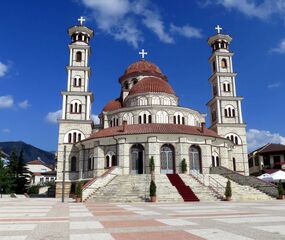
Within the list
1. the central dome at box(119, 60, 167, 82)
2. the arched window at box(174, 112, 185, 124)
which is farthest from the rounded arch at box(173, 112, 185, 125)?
the central dome at box(119, 60, 167, 82)

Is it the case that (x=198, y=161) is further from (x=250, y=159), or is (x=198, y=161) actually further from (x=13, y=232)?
(x=250, y=159)

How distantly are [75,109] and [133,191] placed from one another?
80.1ft

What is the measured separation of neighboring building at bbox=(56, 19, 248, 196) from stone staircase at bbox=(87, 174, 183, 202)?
5845mm

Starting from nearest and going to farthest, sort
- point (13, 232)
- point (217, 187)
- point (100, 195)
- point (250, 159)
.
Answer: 1. point (13, 232)
2. point (100, 195)
3. point (217, 187)
4. point (250, 159)

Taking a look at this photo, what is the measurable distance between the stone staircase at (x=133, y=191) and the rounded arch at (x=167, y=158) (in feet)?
17.1

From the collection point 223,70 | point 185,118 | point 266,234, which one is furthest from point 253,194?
point 223,70

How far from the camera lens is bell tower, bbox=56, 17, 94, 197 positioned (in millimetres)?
46656

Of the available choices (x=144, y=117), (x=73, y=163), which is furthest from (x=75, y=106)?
(x=144, y=117)

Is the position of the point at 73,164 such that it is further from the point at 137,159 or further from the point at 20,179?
the point at 20,179

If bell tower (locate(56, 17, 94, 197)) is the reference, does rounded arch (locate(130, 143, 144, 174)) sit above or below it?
below

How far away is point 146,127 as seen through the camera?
4016 cm

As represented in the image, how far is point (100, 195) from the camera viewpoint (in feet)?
94.5

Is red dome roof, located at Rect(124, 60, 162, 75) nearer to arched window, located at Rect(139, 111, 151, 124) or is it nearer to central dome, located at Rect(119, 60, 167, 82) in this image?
central dome, located at Rect(119, 60, 167, 82)

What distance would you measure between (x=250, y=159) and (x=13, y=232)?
7162 cm
